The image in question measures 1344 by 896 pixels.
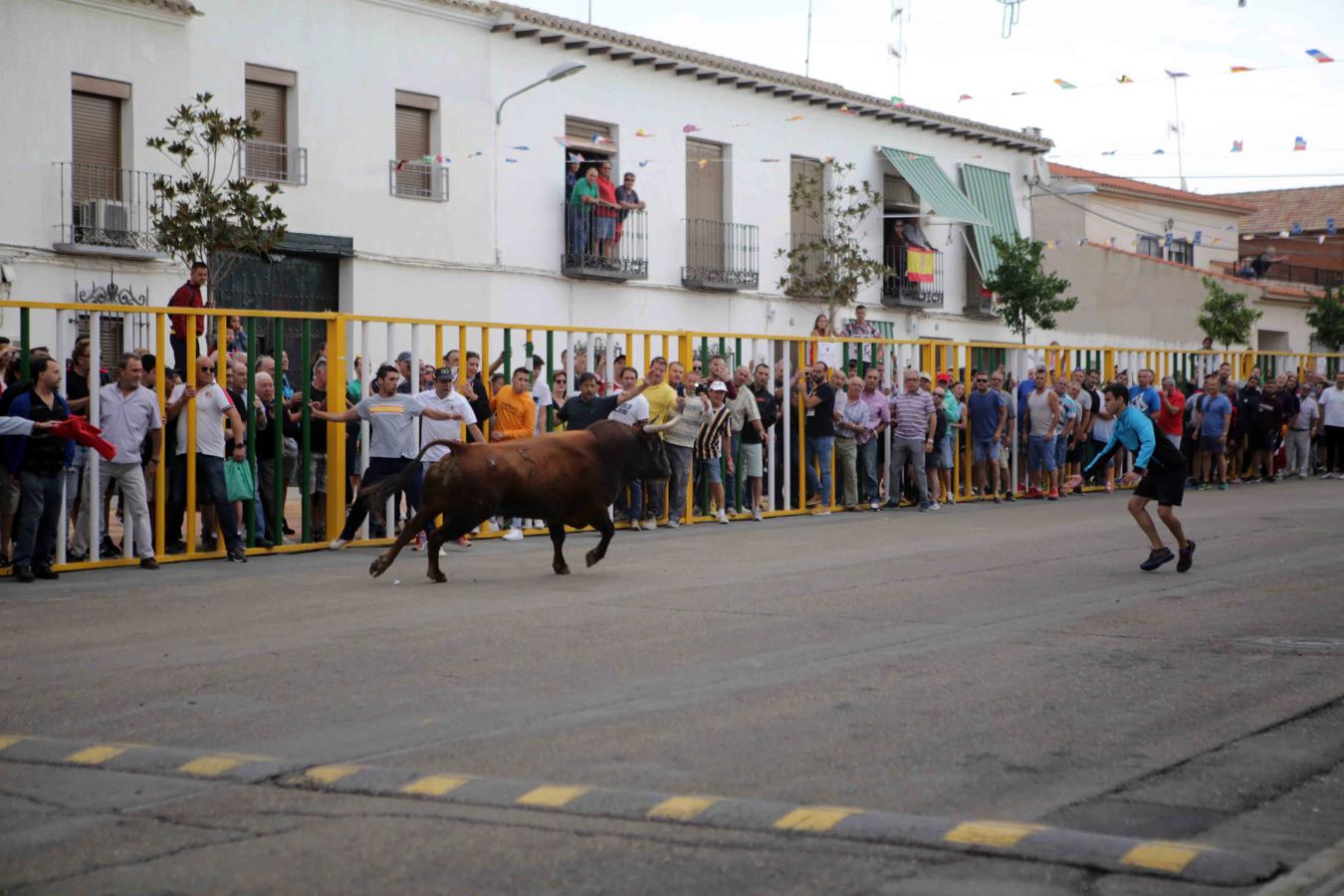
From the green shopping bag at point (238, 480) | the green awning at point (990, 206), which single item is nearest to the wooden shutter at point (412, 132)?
the green shopping bag at point (238, 480)

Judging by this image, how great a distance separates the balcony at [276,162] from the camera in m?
26.0

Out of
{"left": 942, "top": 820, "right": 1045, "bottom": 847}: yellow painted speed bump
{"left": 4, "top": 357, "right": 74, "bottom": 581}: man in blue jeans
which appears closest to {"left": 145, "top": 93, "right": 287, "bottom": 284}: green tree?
{"left": 4, "top": 357, "right": 74, "bottom": 581}: man in blue jeans

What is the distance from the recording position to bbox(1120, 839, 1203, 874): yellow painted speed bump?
18.1 feet

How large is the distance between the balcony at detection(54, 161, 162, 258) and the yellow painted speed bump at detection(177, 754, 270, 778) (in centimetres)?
1774

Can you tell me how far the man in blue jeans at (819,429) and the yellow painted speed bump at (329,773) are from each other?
1528 cm

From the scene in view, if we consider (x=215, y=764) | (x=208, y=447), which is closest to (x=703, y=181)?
(x=208, y=447)

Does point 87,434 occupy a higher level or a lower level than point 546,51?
lower

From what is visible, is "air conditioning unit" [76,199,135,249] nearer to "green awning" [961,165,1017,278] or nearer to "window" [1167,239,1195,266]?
"green awning" [961,165,1017,278]

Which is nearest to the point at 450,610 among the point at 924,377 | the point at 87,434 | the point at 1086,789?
the point at 87,434

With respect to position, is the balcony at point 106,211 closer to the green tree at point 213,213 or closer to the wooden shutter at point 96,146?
the wooden shutter at point 96,146

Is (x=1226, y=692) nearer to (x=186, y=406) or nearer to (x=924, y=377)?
(x=186, y=406)

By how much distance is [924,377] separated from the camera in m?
23.1

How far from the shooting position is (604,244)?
3095cm

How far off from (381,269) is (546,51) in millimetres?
5361
